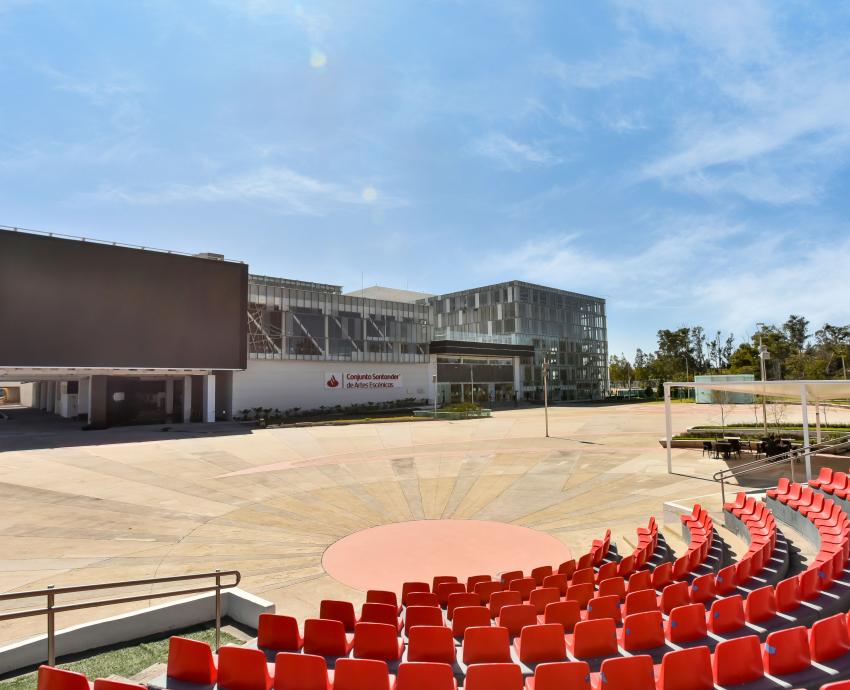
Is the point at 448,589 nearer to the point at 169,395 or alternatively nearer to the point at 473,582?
the point at 473,582

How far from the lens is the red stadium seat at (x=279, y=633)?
6816 mm

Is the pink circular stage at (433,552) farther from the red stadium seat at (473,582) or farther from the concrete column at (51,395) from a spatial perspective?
the concrete column at (51,395)

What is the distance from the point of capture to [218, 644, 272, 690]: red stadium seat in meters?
5.62

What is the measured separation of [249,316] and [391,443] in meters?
25.0

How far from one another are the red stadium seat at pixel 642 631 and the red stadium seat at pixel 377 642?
3077 mm

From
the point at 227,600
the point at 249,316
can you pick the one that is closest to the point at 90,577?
the point at 227,600

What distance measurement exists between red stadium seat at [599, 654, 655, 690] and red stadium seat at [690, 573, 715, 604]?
359cm

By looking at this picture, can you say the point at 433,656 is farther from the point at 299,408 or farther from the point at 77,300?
the point at 299,408

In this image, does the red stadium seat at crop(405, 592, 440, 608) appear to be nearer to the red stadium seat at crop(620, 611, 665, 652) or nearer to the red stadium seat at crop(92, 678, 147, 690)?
the red stadium seat at crop(620, 611, 665, 652)

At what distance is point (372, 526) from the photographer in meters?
15.6

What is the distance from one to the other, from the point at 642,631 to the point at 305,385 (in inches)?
1948

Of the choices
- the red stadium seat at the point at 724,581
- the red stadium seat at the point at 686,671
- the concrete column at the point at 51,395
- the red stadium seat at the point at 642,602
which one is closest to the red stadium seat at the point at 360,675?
the red stadium seat at the point at 686,671

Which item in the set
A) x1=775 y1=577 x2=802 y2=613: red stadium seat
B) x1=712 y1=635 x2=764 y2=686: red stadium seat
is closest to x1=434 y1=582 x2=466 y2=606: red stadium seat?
x1=712 y1=635 x2=764 y2=686: red stadium seat

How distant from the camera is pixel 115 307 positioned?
131 feet
